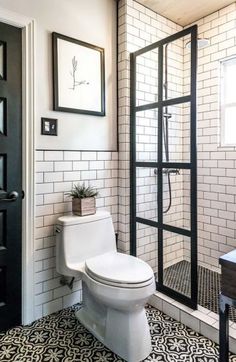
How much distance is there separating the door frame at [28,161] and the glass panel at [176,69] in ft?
3.27

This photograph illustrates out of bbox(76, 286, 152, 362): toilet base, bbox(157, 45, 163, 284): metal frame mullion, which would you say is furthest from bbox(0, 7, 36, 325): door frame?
bbox(157, 45, 163, 284): metal frame mullion

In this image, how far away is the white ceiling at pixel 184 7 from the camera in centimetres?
223

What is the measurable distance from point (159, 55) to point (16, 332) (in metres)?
2.25

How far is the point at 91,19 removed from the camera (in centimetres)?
209

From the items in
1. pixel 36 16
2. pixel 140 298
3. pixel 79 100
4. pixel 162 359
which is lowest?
pixel 162 359

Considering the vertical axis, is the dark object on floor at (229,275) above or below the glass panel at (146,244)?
above

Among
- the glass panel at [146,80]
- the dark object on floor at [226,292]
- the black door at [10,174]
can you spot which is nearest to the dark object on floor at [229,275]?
the dark object on floor at [226,292]

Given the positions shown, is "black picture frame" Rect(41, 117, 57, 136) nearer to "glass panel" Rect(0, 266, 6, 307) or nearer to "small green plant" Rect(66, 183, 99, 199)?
"small green plant" Rect(66, 183, 99, 199)

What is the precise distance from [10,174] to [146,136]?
115 cm

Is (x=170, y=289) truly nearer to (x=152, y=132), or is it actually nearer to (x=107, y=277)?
(x=107, y=277)

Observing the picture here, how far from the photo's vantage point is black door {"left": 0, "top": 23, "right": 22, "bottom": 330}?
1.70 meters

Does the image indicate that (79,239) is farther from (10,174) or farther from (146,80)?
(146,80)

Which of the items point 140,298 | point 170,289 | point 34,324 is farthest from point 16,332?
point 170,289

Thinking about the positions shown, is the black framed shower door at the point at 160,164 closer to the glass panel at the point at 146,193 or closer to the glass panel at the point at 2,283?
the glass panel at the point at 146,193
